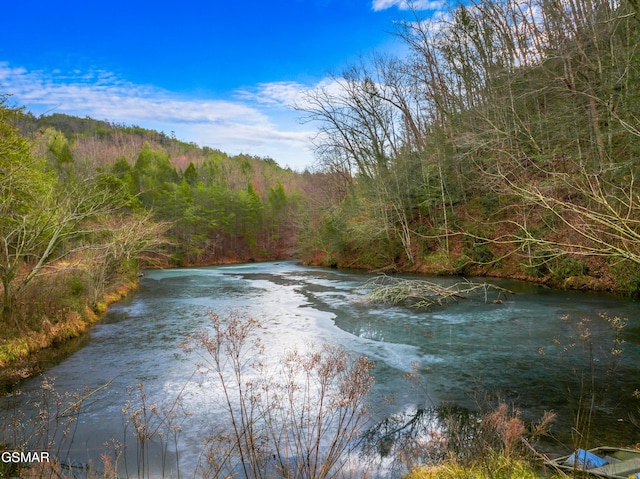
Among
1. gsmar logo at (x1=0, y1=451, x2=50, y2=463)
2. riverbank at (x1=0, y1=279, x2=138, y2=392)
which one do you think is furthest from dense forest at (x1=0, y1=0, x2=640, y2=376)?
gsmar logo at (x1=0, y1=451, x2=50, y2=463)

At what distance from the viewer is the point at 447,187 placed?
26.3 metres

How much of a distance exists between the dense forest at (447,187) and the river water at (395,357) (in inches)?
67.5

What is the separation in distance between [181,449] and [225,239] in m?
53.4

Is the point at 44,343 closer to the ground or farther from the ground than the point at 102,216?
closer to the ground

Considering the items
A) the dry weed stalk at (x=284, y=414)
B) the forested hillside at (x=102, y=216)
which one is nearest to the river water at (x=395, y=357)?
the dry weed stalk at (x=284, y=414)

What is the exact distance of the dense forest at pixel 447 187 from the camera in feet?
32.8

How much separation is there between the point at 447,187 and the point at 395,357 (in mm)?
19348

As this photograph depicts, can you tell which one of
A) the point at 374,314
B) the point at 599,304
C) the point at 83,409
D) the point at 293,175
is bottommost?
the point at 599,304

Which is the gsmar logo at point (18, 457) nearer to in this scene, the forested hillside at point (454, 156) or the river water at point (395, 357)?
the river water at point (395, 357)

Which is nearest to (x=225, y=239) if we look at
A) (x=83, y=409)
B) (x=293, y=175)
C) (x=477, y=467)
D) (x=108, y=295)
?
(x=108, y=295)

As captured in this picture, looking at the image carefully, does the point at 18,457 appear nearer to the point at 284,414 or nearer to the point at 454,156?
the point at 284,414

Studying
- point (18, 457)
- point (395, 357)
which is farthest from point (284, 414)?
point (395, 357)

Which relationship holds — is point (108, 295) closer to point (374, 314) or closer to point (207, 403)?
point (374, 314)

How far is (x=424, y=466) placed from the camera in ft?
14.5
